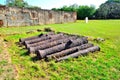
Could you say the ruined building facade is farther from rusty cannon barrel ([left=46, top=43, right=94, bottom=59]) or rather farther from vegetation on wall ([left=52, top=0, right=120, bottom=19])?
vegetation on wall ([left=52, top=0, right=120, bottom=19])

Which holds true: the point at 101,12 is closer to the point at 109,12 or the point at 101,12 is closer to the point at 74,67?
the point at 109,12

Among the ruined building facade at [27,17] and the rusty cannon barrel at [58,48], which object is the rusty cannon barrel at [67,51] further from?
the ruined building facade at [27,17]

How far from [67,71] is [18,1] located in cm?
5991

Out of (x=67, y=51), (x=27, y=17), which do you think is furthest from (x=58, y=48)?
(x=27, y=17)

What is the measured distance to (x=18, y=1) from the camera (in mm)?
63688

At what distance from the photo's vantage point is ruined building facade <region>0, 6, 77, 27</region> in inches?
868

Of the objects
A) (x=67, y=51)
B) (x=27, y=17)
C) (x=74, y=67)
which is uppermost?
(x=27, y=17)

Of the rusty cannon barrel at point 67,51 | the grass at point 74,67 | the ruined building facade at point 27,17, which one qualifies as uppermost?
the ruined building facade at point 27,17

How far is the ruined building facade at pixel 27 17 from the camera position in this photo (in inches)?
868

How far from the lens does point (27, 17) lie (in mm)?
24719

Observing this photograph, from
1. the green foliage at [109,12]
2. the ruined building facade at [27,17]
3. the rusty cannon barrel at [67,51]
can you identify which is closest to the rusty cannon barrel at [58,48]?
the rusty cannon barrel at [67,51]

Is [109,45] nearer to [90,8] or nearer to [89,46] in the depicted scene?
[89,46]

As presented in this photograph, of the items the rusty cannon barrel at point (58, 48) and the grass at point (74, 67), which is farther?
the rusty cannon barrel at point (58, 48)

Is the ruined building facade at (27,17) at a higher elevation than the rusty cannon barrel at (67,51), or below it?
higher
